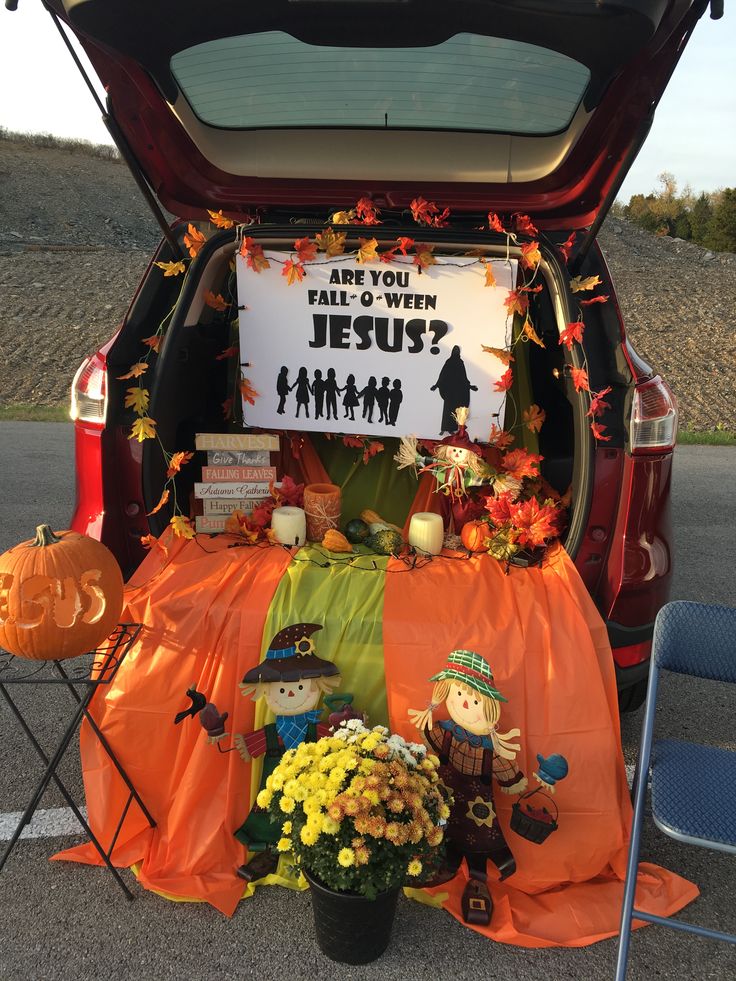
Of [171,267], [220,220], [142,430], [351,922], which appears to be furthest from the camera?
[220,220]

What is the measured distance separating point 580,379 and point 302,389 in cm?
117

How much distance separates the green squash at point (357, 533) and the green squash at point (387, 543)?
8cm

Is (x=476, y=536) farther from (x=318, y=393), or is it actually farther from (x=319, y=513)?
(x=318, y=393)

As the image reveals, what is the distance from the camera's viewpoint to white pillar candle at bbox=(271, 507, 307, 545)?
288 cm

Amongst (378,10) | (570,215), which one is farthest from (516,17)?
(570,215)

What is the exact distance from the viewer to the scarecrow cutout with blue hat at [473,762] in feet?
7.09

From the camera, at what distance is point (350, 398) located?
122 inches

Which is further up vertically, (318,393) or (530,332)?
(530,332)

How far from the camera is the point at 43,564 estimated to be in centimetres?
217

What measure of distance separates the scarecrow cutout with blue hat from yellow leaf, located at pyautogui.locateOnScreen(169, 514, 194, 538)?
3.66 feet

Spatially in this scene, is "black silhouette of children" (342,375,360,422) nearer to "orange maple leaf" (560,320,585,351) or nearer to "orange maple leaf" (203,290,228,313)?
"orange maple leaf" (203,290,228,313)

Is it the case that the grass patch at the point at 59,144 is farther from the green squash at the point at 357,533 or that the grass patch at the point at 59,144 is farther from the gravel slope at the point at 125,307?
the green squash at the point at 357,533

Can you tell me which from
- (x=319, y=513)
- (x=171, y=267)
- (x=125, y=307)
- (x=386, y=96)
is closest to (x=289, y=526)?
(x=319, y=513)

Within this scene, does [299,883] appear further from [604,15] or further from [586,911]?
[604,15]
